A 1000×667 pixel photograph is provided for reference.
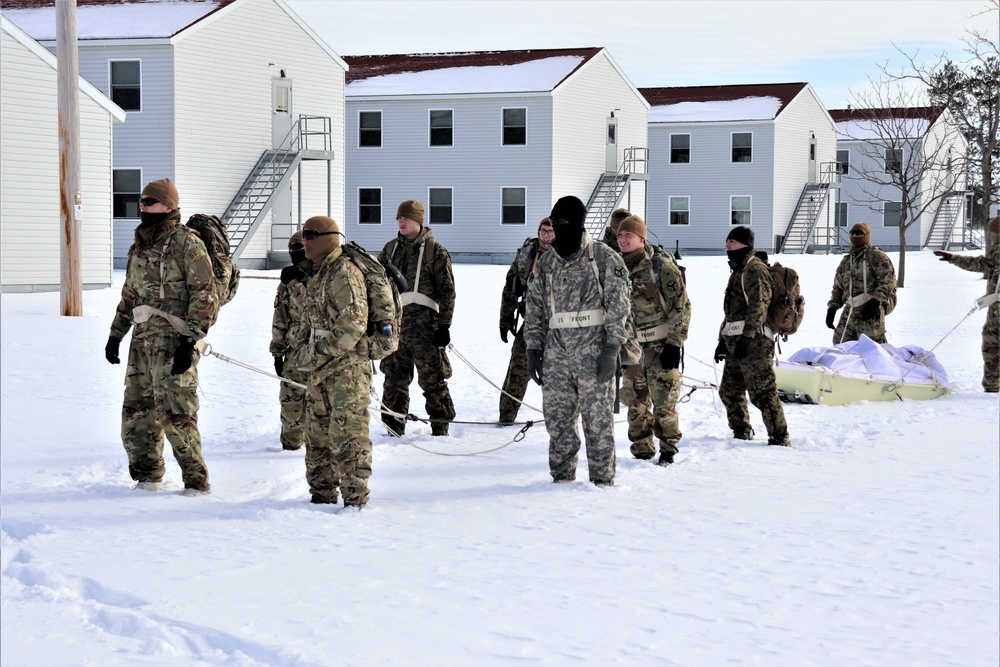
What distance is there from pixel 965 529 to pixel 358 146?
1336 inches

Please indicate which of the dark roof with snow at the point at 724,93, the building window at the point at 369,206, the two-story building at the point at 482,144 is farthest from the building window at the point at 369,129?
the dark roof with snow at the point at 724,93

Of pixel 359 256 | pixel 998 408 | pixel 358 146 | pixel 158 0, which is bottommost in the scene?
pixel 998 408

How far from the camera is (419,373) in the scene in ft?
31.6

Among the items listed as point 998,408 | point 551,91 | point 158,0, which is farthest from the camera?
point 551,91

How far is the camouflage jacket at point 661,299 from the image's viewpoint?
333 inches

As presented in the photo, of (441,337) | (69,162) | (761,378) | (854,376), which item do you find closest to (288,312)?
(441,337)

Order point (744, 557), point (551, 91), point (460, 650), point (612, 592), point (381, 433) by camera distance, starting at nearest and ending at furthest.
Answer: point (460, 650), point (612, 592), point (744, 557), point (381, 433), point (551, 91)

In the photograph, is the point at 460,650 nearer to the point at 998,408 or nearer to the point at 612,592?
the point at 612,592

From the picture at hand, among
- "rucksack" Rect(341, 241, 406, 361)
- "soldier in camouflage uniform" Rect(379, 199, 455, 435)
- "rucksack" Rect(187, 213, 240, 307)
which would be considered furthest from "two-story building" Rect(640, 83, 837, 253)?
"rucksack" Rect(341, 241, 406, 361)

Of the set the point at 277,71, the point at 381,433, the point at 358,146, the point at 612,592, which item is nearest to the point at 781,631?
the point at 612,592

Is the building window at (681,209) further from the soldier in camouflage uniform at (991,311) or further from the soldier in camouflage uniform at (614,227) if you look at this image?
the soldier in camouflage uniform at (614,227)

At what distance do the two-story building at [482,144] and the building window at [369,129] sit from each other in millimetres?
33

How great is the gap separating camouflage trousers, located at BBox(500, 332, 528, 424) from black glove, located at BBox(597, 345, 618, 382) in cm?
268

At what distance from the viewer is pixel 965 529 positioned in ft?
22.0
